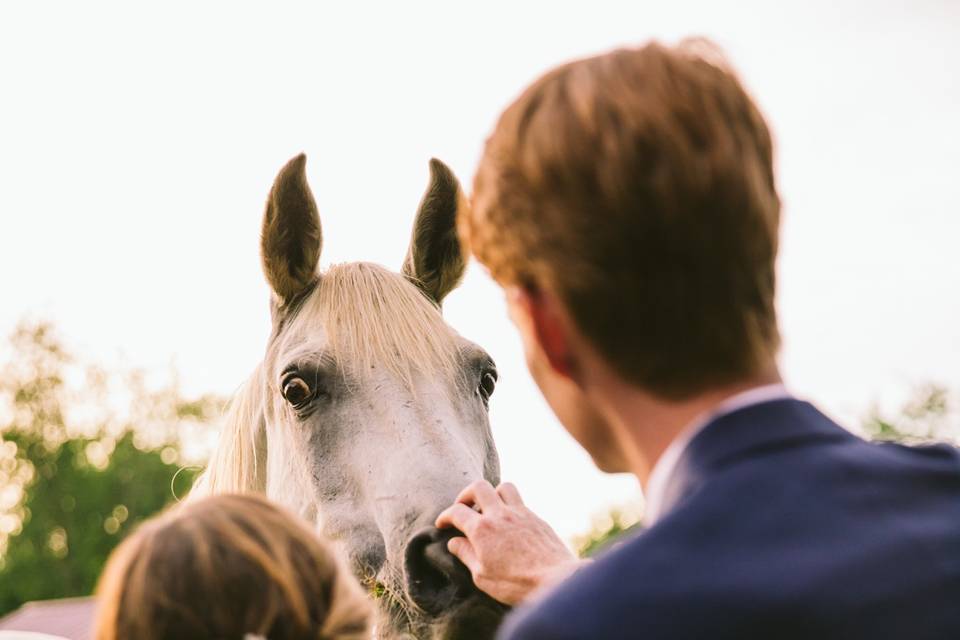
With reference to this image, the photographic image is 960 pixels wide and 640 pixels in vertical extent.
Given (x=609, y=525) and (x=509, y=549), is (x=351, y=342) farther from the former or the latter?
(x=609, y=525)

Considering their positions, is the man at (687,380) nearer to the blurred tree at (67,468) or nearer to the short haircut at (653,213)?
the short haircut at (653,213)

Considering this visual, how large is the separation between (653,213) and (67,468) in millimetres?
50905

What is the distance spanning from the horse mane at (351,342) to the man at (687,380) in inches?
97.5

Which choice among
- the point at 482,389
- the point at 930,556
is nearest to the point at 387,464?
the point at 482,389

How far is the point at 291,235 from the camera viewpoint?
4855 millimetres

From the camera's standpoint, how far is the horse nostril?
10.2ft

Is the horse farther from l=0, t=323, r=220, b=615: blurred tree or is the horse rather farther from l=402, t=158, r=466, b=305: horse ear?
l=0, t=323, r=220, b=615: blurred tree

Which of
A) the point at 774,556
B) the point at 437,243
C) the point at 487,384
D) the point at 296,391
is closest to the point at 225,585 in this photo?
the point at 774,556

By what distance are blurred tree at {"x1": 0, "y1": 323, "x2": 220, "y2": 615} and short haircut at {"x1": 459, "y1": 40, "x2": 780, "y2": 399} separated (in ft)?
156

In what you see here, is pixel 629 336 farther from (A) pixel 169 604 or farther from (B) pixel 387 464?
(B) pixel 387 464

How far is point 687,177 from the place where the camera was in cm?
148

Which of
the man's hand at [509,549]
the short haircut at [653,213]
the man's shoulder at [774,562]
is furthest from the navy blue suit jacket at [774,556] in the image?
the man's hand at [509,549]

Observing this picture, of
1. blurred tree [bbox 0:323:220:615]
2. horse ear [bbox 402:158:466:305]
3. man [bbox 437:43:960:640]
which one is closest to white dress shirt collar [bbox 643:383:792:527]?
man [bbox 437:43:960:640]

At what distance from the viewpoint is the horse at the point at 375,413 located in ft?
11.5
